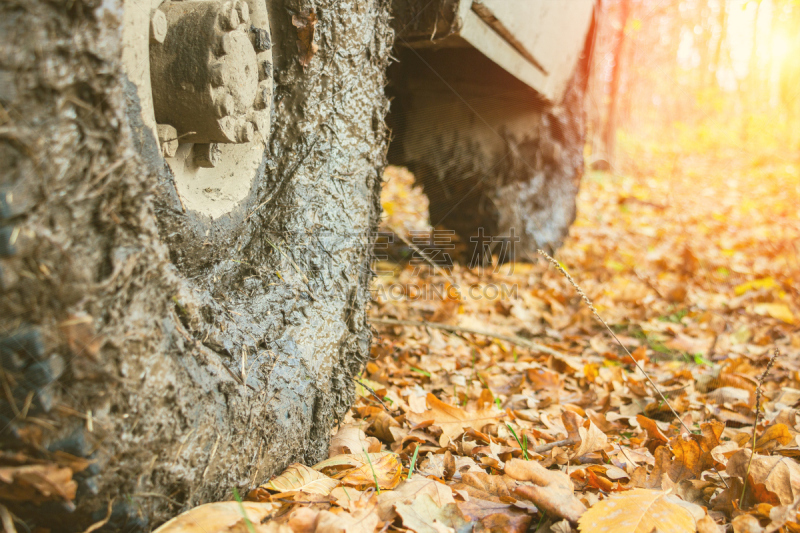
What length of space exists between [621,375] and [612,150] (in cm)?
688

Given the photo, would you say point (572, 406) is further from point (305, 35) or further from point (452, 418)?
point (305, 35)

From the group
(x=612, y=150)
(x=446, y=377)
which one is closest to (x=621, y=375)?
(x=446, y=377)

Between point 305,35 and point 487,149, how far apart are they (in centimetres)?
224

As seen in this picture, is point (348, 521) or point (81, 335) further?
point (348, 521)

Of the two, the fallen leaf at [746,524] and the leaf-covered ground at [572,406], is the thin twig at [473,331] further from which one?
the fallen leaf at [746,524]

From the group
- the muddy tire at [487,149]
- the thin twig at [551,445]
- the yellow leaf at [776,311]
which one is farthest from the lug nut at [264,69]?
the yellow leaf at [776,311]

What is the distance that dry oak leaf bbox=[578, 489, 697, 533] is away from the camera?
0.92m

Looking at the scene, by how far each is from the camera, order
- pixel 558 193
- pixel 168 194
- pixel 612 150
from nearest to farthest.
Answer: pixel 168 194
pixel 558 193
pixel 612 150

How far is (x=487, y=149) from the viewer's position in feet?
11.0

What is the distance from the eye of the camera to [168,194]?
0.97 metres

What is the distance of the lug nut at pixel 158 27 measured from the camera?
3.13ft

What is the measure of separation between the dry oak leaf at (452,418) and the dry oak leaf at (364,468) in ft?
0.73

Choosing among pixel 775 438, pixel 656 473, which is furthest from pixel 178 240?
pixel 775 438

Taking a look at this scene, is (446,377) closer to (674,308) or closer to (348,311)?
(348,311)
